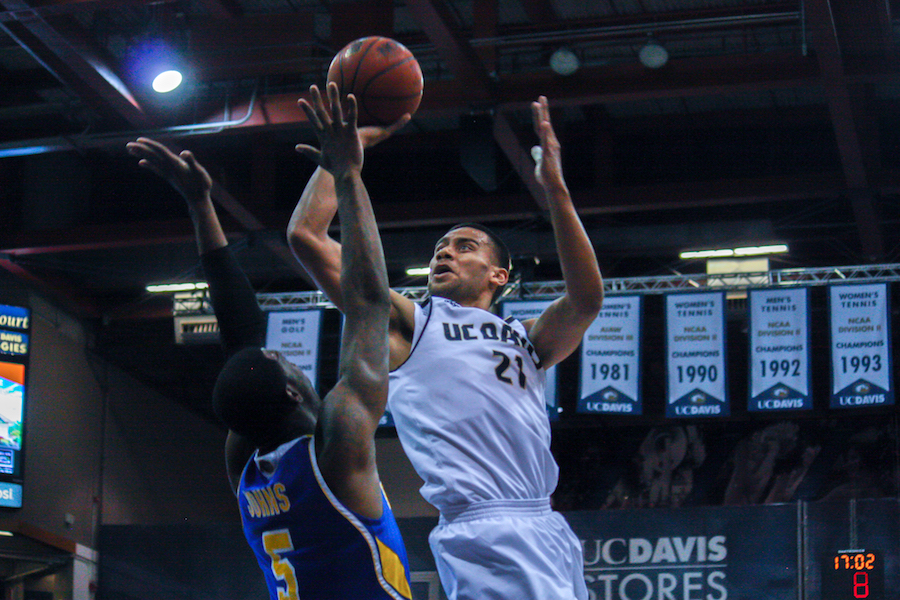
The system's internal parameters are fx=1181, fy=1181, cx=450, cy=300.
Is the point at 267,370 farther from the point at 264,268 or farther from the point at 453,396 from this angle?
the point at 264,268

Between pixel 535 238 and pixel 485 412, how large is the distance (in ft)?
36.8

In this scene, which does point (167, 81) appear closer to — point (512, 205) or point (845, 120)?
point (512, 205)

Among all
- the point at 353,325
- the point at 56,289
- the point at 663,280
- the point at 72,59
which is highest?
the point at 72,59

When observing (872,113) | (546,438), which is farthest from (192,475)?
(546,438)

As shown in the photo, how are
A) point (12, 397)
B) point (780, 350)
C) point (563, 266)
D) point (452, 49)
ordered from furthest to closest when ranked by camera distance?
point (12, 397) < point (780, 350) < point (452, 49) < point (563, 266)

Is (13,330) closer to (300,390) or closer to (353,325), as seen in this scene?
(300,390)

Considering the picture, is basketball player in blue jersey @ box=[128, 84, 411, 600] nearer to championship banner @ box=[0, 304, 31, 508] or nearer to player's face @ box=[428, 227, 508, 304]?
player's face @ box=[428, 227, 508, 304]

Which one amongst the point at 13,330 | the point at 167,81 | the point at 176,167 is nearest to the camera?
the point at 176,167

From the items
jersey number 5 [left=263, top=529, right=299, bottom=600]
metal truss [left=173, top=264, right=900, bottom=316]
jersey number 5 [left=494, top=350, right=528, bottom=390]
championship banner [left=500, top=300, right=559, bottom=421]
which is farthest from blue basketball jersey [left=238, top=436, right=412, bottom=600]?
metal truss [left=173, top=264, right=900, bottom=316]

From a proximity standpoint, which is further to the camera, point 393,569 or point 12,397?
point 12,397

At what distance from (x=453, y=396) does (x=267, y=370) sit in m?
1.15

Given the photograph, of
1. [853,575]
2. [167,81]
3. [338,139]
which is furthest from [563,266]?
[167,81]

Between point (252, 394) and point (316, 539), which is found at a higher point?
point (252, 394)

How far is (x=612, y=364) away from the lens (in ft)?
43.5
